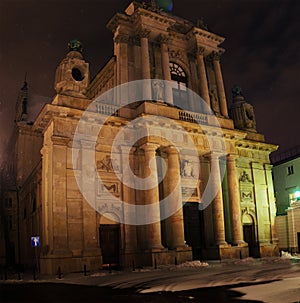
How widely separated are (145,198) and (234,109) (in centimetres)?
1500

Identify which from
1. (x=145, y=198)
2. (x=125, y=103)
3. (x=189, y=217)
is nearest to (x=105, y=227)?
(x=145, y=198)

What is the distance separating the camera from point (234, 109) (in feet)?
120

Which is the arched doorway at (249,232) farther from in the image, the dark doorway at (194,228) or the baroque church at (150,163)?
the dark doorway at (194,228)

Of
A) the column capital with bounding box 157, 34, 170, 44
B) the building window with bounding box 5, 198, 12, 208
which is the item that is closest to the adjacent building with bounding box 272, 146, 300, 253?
the column capital with bounding box 157, 34, 170, 44

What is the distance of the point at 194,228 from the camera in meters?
30.1

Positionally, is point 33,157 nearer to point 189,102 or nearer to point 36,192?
point 36,192

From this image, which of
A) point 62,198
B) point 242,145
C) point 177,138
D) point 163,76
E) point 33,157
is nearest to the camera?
point 62,198

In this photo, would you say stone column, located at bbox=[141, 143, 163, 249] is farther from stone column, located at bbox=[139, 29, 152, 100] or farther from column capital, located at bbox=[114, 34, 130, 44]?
column capital, located at bbox=[114, 34, 130, 44]

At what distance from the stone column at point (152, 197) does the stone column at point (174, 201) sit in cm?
152

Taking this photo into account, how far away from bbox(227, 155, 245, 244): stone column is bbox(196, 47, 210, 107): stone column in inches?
218

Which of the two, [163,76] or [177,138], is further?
[163,76]

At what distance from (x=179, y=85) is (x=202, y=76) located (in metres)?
2.13

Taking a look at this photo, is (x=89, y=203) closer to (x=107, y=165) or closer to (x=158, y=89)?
(x=107, y=165)

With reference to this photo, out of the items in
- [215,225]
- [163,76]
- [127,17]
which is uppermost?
[127,17]
